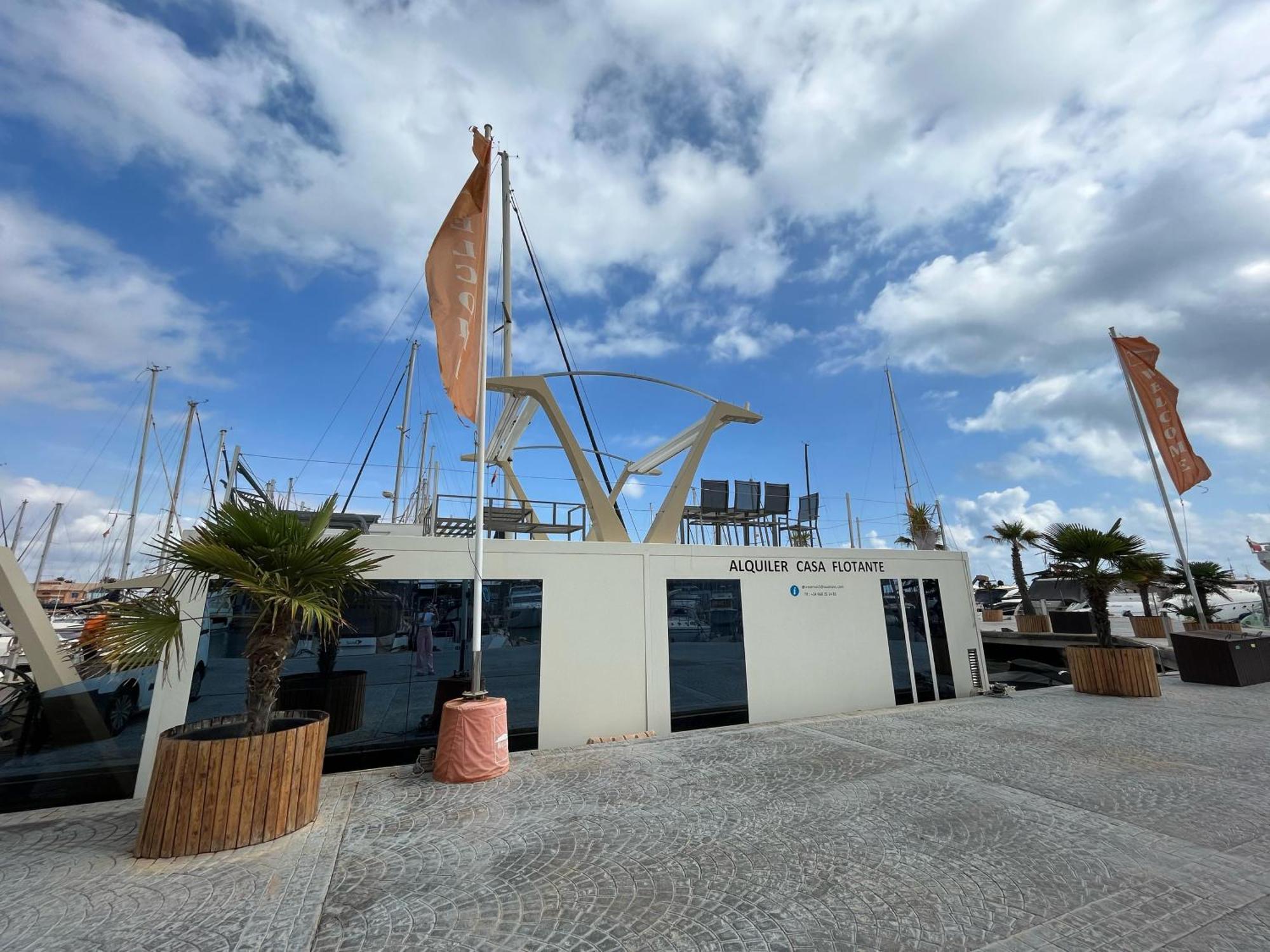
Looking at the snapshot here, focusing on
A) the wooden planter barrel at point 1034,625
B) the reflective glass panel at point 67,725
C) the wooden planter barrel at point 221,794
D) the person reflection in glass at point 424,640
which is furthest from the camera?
the wooden planter barrel at point 1034,625

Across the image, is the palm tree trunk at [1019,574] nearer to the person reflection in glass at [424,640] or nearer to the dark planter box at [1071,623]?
the dark planter box at [1071,623]

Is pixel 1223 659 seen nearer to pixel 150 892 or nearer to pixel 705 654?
pixel 705 654

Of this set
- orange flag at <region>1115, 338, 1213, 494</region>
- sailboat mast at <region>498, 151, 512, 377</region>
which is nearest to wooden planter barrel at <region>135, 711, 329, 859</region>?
sailboat mast at <region>498, 151, 512, 377</region>

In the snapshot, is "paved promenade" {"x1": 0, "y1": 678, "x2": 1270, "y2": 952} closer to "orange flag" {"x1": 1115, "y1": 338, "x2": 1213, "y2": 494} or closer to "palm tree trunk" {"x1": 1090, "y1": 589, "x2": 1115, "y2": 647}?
"palm tree trunk" {"x1": 1090, "y1": 589, "x2": 1115, "y2": 647}

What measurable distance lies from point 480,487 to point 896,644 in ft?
23.1

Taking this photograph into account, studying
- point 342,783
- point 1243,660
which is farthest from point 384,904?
point 1243,660

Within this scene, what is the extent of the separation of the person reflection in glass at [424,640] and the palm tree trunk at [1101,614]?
10471 mm

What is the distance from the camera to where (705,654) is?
7.57 meters

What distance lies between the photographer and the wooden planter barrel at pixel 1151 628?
1814 cm

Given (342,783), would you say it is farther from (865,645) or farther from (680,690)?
(865,645)

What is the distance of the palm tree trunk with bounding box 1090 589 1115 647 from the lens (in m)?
9.34

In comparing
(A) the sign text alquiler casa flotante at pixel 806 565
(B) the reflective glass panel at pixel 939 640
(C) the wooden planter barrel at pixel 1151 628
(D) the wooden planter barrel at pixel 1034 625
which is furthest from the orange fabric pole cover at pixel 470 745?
(C) the wooden planter barrel at pixel 1151 628

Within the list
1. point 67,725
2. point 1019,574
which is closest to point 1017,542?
point 1019,574

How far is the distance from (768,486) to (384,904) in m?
9.63
